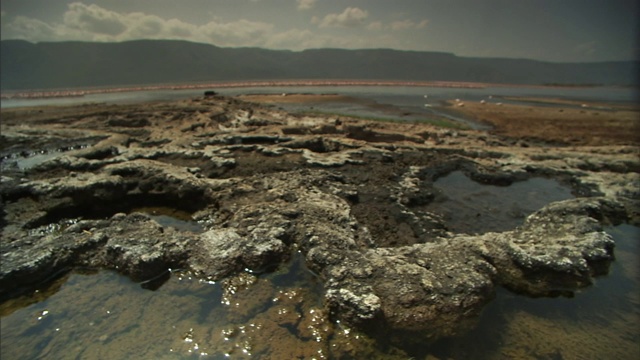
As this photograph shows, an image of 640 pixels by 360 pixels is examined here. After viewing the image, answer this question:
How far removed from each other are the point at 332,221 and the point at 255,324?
2.54 metres

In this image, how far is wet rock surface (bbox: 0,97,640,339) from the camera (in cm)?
498

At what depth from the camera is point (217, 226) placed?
705 centimetres

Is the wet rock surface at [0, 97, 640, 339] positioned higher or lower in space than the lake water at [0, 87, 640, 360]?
higher

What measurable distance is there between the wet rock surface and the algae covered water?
0.77 ft

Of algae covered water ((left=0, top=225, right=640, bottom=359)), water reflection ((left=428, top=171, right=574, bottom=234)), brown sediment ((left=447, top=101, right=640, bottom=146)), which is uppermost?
brown sediment ((left=447, top=101, right=640, bottom=146))

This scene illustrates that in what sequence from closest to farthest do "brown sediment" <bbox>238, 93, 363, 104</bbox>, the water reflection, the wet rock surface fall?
the wet rock surface < the water reflection < "brown sediment" <bbox>238, 93, 363, 104</bbox>

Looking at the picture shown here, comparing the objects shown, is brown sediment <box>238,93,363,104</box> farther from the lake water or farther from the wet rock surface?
the lake water

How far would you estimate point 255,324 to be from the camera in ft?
15.2

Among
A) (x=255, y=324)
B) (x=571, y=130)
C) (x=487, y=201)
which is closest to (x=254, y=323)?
(x=255, y=324)

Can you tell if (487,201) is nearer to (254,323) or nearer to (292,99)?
(254,323)

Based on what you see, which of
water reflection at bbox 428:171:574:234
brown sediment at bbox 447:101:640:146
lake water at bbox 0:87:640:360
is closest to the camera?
lake water at bbox 0:87:640:360

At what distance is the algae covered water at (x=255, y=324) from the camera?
4262mm

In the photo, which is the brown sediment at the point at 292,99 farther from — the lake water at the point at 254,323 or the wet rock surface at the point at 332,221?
the lake water at the point at 254,323

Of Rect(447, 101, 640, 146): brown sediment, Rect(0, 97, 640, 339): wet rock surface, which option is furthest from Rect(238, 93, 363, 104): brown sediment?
Rect(0, 97, 640, 339): wet rock surface
